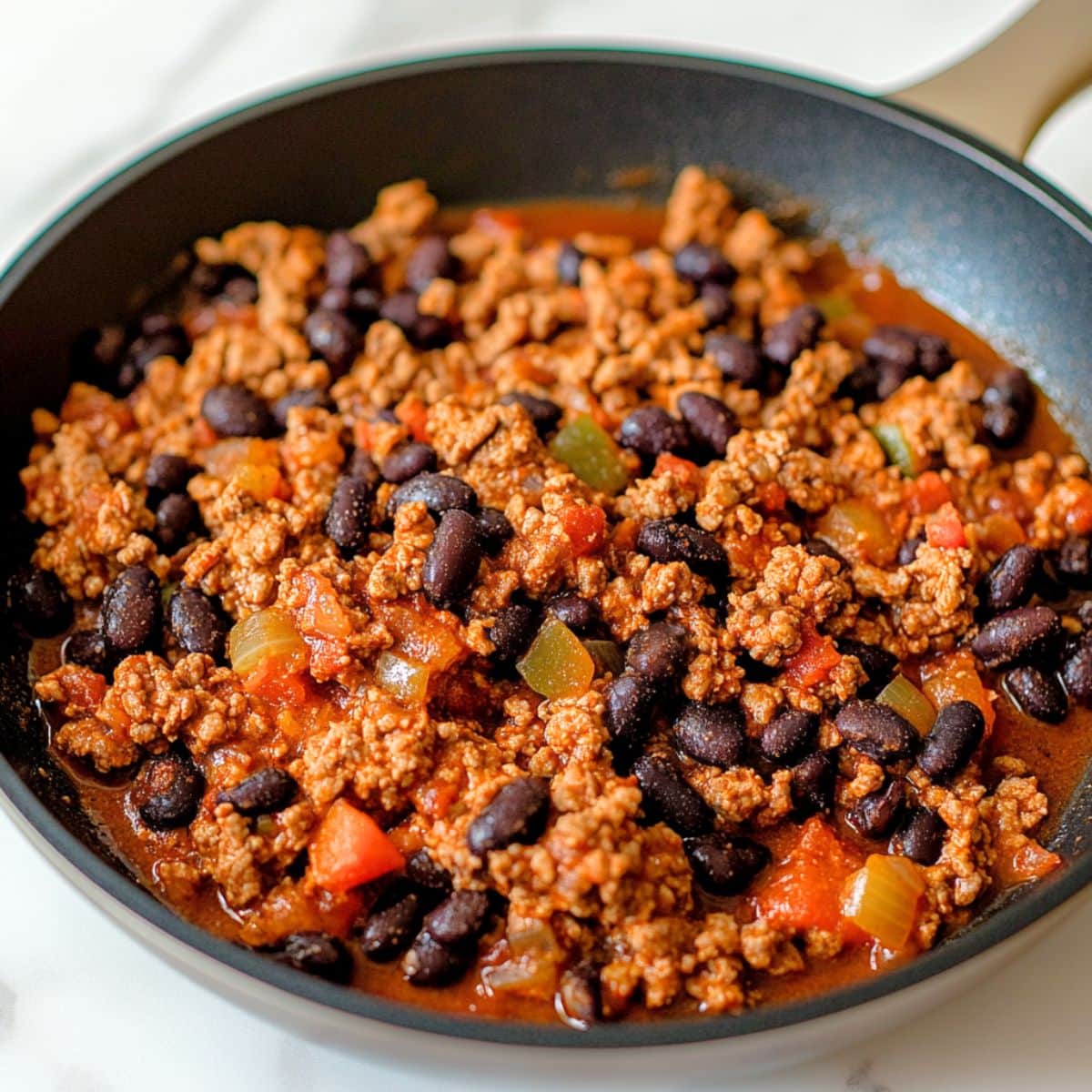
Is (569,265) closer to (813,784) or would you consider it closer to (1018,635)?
(1018,635)

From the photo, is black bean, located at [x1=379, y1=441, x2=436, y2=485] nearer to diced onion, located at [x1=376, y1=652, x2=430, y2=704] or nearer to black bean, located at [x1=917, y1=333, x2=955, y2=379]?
diced onion, located at [x1=376, y1=652, x2=430, y2=704]

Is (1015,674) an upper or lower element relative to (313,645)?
upper

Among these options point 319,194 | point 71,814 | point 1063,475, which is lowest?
point 71,814

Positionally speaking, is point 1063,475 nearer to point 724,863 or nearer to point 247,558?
point 724,863

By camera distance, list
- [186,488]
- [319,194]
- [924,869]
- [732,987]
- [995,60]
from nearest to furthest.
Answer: [732,987]
[924,869]
[186,488]
[995,60]
[319,194]

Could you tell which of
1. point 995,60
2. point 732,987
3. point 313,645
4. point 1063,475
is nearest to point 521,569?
point 313,645

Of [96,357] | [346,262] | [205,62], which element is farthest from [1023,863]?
[205,62]
